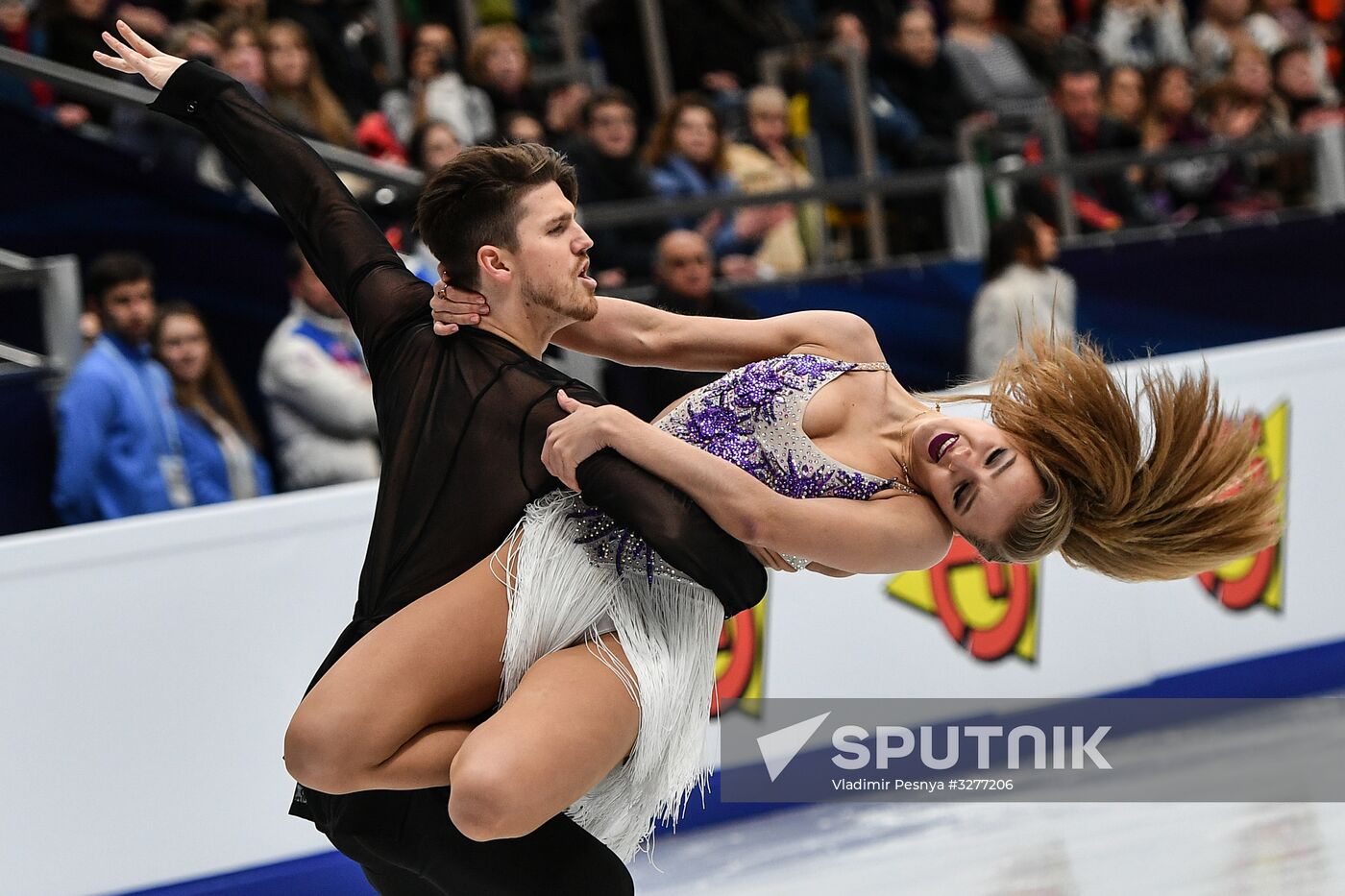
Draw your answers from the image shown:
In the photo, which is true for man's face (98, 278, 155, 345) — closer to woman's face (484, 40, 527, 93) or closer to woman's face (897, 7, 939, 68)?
woman's face (484, 40, 527, 93)

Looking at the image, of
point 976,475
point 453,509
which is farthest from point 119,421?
point 976,475

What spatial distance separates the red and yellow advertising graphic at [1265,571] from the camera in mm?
5039

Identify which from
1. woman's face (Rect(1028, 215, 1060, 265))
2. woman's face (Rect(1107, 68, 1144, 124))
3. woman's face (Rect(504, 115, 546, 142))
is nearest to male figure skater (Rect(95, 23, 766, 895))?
woman's face (Rect(504, 115, 546, 142))

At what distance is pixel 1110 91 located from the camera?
8.61 metres

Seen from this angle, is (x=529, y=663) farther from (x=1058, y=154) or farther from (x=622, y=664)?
(x=1058, y=154)

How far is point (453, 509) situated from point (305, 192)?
1.99ft

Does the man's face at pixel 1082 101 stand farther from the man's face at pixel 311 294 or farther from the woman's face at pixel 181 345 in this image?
the woman's face at pixel 181 345

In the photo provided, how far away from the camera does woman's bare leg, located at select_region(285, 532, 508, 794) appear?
97.4 inches

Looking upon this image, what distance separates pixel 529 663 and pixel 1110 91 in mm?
6819

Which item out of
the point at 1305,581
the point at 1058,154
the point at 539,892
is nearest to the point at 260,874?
the point at 539,892

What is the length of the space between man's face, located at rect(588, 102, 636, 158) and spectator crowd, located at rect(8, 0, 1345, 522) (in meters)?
0.01

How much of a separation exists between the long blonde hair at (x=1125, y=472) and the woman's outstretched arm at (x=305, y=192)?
1027 millimetres

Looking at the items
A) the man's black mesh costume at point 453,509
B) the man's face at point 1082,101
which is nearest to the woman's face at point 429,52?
the man's face at point 1082,101

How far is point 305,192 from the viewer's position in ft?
9.18
